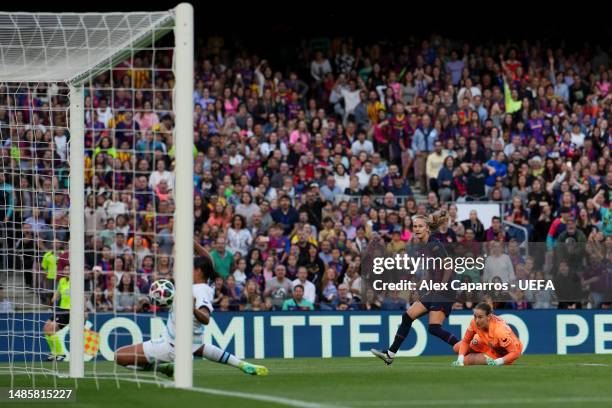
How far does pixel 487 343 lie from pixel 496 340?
0.52ft

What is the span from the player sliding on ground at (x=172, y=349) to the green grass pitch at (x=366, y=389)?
0.17 metres

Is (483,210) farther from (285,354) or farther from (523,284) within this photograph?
(285,354)

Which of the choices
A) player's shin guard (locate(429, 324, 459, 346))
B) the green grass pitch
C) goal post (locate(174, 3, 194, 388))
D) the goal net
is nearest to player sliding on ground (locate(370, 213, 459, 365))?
player's shin guard (locate(429, 324, 459, 346))

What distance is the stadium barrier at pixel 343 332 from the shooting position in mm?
21141

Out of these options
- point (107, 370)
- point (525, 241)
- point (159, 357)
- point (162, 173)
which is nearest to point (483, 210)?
point (525, 241)

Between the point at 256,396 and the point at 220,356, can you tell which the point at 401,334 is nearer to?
the point at 220,356

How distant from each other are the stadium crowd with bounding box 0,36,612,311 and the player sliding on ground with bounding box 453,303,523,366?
17.8 ft

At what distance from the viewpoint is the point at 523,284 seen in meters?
22.2

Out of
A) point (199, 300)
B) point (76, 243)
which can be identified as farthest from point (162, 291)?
point (76, 243)

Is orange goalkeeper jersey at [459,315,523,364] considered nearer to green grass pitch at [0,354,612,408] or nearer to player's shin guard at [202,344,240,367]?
green grass pitch at [0,354,612,408]

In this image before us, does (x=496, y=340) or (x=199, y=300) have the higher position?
(x=199, y=300)

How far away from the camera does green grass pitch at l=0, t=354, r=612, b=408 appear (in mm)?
9930

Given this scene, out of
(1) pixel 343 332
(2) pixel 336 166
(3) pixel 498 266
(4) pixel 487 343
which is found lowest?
(1) pixel 343 332

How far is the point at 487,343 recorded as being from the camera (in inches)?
643
